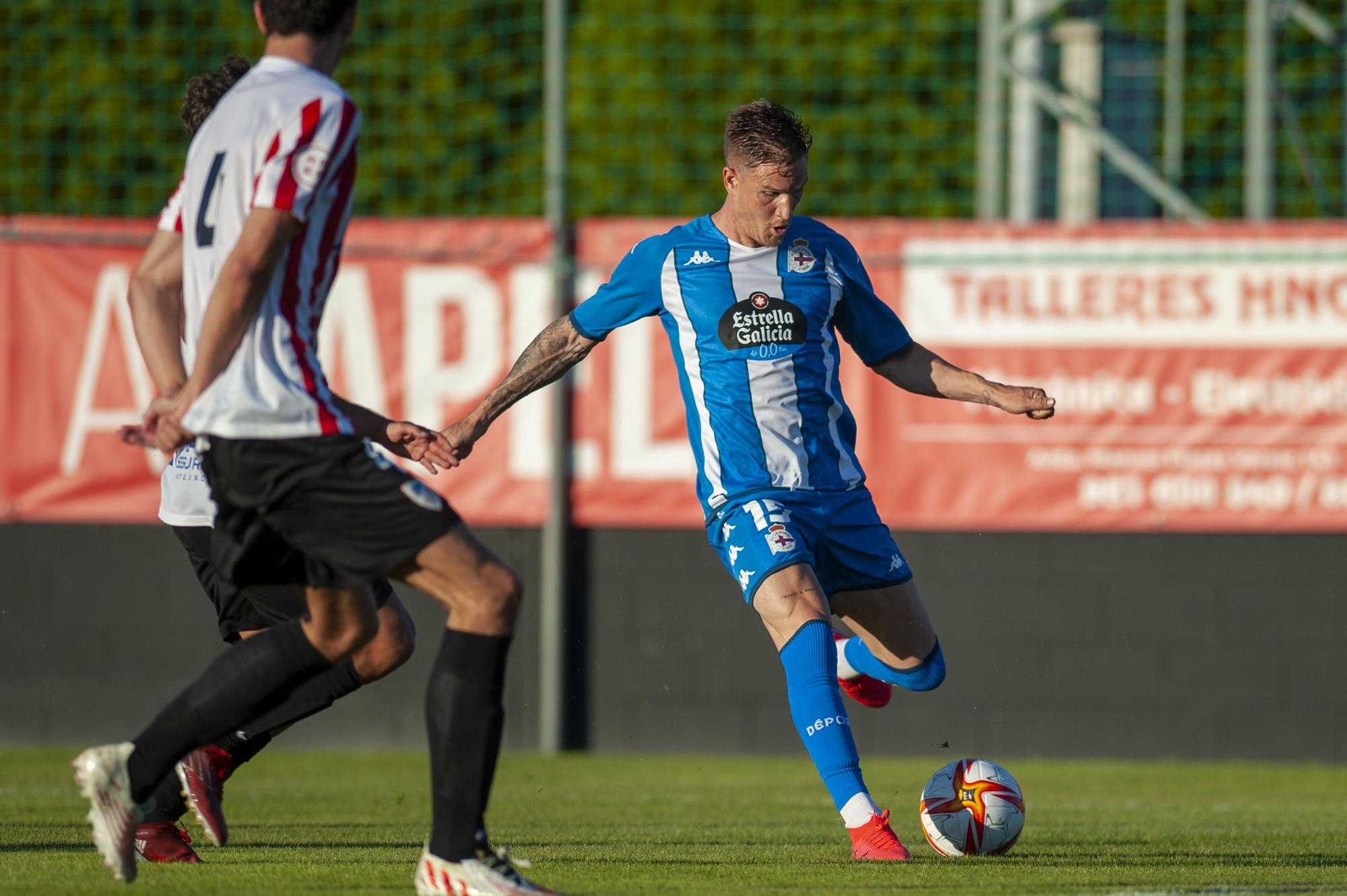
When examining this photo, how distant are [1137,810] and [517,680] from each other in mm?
4204

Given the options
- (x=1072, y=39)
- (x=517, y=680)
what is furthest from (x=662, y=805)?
(x=1072, y=39)

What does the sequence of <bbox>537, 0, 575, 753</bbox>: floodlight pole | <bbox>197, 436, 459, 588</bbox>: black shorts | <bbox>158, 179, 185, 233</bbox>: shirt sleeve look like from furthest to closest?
1. <bbox>537, 0, 575, 753</bbox>: floodlight pole
2. <bbox>158, 179, 185, 233</bbox>: shirt sleeve
3. <bbox>197, 436, 459, 588</bbox>: black shorts

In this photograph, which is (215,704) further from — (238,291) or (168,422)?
Result: (238,291)

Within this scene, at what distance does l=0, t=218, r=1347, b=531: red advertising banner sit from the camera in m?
10.2

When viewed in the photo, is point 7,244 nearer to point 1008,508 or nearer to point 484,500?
point 484,500

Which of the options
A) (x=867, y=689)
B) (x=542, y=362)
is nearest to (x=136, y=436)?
(x=542, y=362)

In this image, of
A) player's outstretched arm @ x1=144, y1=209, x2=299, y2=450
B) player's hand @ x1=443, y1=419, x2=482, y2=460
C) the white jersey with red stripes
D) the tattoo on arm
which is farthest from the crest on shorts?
the white jersey with red stripes

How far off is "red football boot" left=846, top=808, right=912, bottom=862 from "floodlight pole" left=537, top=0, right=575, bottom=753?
18.4 ft

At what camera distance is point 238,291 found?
392 centimetres

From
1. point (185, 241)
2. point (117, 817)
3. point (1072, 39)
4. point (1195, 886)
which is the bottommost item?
point (1195, 886)

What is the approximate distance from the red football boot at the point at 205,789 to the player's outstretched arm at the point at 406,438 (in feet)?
3.81

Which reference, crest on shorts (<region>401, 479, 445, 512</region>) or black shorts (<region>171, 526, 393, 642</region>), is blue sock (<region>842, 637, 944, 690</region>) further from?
crest on shorts (<region>401, 479, 445, 512</region>)

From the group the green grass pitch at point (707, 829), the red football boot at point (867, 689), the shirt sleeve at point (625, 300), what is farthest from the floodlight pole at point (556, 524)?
the shirt sleeve at point (625, 300)

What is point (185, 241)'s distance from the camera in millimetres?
4180
